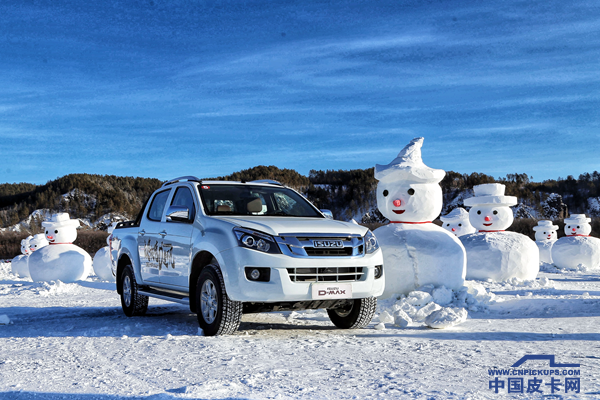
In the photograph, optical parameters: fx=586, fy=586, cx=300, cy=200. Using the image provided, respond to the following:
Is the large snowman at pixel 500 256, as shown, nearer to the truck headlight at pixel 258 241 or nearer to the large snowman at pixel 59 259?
the truck headlight at pixel 258 241

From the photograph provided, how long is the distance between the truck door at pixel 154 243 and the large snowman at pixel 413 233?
3.45 meters

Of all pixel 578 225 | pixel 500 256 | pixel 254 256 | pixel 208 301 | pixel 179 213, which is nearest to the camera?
pixel 254 256

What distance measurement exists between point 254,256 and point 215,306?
0.84 metres

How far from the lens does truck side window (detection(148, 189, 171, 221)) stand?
26.3 feet

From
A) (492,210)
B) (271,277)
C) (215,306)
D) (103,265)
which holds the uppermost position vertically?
(492,210)

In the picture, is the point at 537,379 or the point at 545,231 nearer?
the point at 537,379

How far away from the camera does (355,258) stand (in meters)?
6.07

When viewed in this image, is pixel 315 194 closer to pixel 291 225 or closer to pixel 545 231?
pixel 545 231

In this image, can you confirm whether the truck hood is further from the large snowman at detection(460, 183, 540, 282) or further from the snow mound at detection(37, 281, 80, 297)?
the snow mound at detection(37, 281, 80, 297)

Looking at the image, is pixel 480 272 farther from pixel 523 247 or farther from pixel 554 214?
pixel 554 214

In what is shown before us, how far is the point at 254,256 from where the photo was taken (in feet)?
18.9

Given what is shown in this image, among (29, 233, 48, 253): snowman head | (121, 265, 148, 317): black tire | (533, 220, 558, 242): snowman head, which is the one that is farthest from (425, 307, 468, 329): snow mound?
(29, 233, 48, 253): snowman head

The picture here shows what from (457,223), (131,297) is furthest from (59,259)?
(457,223)

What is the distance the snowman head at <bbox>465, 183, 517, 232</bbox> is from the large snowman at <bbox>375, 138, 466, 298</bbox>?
14.9 ft
